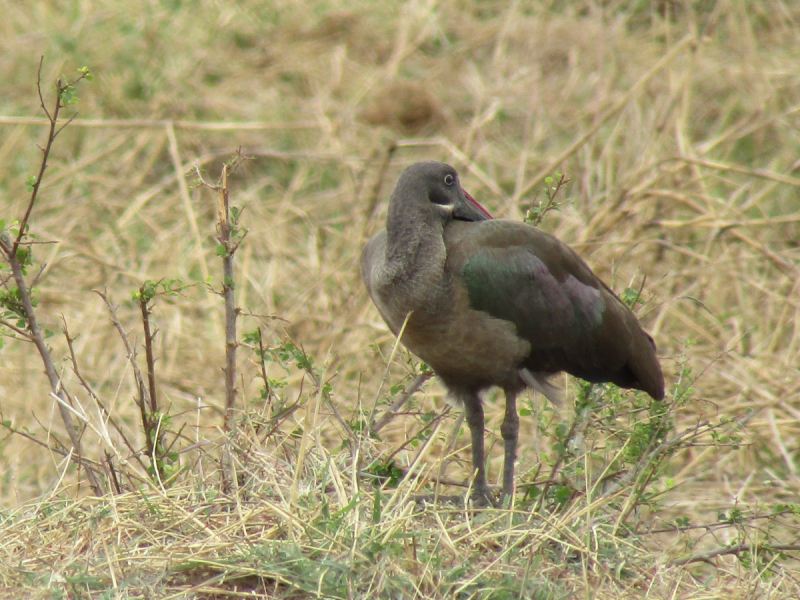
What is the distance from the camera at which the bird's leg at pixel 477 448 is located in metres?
3.67

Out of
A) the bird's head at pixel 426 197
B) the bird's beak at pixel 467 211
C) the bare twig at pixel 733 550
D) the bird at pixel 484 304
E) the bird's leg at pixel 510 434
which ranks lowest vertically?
the bare twig at pixel 733 550

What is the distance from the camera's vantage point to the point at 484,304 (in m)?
3.49

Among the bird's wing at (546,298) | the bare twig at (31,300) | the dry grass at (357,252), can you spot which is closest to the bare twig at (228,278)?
the dry grass at (357,252)

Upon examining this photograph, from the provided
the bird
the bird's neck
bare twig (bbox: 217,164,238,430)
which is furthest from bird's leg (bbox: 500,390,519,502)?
bare twig (bbox: 217,164,238,430)

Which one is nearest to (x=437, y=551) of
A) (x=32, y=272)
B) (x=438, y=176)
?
(x=438, y=176)

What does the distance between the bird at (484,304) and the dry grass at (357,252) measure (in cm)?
24

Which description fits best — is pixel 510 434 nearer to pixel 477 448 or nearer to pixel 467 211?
pixel 477 448

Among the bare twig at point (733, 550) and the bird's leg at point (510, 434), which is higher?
the bird's leg at point (510, 434)

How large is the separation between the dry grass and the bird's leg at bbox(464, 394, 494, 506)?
0.18 m

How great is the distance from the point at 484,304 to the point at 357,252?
8.75 ft

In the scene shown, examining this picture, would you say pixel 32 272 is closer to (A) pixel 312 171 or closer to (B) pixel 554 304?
(A) pixel 312 171

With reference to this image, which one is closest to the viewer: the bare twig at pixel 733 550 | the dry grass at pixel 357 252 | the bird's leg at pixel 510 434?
the dry grass at pixel 357 252

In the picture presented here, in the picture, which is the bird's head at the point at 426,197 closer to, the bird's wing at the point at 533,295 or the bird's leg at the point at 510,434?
the bird's wing at the point at 533,295

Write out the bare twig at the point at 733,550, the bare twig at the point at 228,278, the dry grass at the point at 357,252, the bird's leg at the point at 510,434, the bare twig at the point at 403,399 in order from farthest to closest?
the bare twig at the point at 403,399
the bird's leg at the point at 510,434
the bare twig at the point at 228,278
the bare twig at the point at 733,550
the dry grass at the point at 357,252
